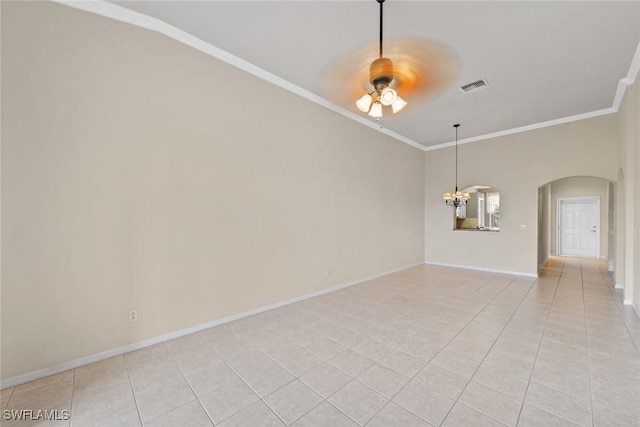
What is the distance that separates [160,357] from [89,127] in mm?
2379

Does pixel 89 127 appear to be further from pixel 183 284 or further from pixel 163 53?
pixel 183 284

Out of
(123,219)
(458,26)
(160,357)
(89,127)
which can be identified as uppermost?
(458,26)

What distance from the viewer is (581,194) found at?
28.3 feet

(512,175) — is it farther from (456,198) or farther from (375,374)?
(375,374)

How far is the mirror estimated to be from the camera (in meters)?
6.56

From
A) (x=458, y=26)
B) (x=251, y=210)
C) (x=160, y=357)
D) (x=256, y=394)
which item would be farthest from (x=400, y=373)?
(x=458, y=26)

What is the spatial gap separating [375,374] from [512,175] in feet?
20.3

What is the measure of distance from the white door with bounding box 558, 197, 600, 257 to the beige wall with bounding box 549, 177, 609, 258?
0.35ft

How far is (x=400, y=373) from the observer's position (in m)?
2.31

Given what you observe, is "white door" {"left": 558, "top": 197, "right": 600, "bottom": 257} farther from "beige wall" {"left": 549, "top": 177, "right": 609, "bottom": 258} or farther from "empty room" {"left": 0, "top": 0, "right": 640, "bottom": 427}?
"empty room" {"left": 0, "top": 0, "right": 640, "bottom": 427}

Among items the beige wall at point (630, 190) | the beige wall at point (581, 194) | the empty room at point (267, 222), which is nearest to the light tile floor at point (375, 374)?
the empty room at point (267, 222)

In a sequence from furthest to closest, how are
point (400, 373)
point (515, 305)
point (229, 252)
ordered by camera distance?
point (515, 305) < point (229, 252) < point (400, 373)

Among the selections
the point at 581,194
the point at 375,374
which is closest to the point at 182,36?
the point at 375,374

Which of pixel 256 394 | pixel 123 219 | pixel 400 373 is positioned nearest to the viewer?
pixel 256 394
